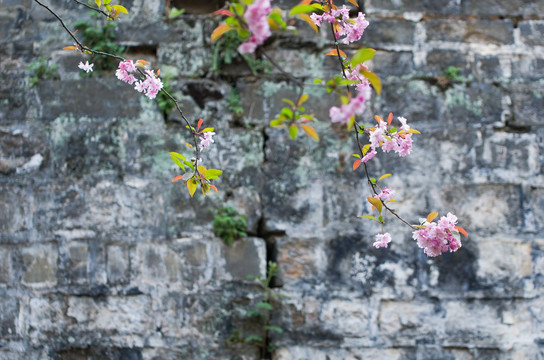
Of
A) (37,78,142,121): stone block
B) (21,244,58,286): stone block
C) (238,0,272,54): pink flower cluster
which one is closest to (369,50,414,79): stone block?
(37,78,142,121): stone block

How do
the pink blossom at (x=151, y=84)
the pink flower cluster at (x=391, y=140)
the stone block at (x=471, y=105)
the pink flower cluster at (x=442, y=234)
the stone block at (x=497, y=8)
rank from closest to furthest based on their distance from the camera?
the pink flower cluster at (x=391, y=140)
the pink flower cluster at (x=442, y=234)
the pink blossom at (x=151, y=84)
the stone block at (x=471, y=105)
the stone block at (x=497, y=8)

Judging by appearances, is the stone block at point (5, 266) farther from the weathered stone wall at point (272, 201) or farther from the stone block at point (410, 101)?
the stone block at point (410, 101)

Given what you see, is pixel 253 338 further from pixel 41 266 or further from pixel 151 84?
pixel 151 84

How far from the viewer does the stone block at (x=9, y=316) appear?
2326 millimetres

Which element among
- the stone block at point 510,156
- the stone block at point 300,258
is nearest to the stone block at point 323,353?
the stone block at point 300,258

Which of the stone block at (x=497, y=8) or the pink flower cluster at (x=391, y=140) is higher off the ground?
the stone block at (x=497, y=8)

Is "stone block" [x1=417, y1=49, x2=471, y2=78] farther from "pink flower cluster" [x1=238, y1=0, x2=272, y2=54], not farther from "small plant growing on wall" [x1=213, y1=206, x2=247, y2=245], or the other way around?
"pink flower cluster" [x1=238, y1=0, x2=272, y2=54]

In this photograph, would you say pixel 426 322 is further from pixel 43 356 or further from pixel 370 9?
pixel 43 356

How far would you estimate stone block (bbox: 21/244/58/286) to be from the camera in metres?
2.36

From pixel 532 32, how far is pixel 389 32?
0.71m

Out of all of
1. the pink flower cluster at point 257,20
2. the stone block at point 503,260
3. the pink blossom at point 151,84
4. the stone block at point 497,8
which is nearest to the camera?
the pink flower cluster at point 257,20

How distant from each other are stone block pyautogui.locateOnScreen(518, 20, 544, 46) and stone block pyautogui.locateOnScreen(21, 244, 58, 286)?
2.43 m

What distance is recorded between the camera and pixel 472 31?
258cm

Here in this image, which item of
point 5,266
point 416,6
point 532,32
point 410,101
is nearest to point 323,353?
point 410,101
